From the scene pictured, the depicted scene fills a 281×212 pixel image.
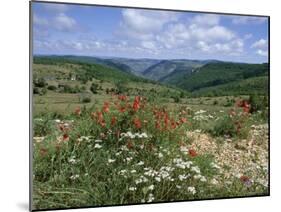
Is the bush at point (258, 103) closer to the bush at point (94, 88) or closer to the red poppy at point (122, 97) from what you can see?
the red poppy at point (122, 97)

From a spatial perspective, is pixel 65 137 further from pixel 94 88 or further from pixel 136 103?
pixel 136 103

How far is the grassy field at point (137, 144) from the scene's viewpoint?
4.71 meters

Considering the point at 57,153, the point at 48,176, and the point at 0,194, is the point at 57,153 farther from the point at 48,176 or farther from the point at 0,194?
the point at 0,194

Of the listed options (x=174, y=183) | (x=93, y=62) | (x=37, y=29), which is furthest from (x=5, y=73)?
(x=174, y=183)

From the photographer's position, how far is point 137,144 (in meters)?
4.98

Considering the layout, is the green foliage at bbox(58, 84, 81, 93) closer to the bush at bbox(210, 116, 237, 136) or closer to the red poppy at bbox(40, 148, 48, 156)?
the red poppy at bbox(40, 148, 48, 156)

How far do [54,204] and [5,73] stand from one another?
1168 mm

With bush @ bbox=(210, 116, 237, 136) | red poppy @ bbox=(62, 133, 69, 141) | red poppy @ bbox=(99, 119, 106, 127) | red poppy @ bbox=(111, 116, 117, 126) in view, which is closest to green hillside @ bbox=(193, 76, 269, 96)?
bush @ bbox=(210, 116, 237, 136)

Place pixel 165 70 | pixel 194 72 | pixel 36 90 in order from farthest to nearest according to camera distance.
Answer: pixel 194 72, pixel 165 70, pixel 36 90

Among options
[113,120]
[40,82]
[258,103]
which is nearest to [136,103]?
[113,120]

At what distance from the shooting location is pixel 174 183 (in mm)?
5031

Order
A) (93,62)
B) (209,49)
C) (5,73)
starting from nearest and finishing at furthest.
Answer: (5,73), (93,62), (209,49)

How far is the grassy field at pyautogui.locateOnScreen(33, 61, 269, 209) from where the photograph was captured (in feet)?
15.5

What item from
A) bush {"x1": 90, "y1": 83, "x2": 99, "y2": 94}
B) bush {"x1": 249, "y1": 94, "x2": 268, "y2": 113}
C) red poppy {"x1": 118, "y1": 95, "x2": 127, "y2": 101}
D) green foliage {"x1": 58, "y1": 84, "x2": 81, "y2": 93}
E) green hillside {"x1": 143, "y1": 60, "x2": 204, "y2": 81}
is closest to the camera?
green foliage {"x1": 58, "y1": 84, "x2": 81, "y2": 93}
